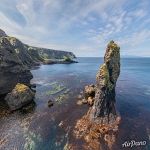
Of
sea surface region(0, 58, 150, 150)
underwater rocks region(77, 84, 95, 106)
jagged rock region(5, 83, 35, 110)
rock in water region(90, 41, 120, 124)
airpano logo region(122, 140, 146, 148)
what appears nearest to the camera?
airpano logo region(122, 140, 146, 148)

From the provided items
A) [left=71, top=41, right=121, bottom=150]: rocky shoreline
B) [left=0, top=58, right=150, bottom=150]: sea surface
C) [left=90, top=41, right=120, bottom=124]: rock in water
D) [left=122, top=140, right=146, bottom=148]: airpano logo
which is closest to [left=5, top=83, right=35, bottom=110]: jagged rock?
[left=0, top=58, right=150, bottom=150]: sea surface

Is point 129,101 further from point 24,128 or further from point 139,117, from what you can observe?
point 24,128

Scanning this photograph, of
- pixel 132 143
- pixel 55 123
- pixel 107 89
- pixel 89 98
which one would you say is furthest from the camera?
pixel 89 98

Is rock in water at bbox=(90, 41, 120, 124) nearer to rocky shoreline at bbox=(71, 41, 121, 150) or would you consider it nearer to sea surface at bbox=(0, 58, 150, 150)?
rocky shoreline at bbox=(71, 41, 121, 150)

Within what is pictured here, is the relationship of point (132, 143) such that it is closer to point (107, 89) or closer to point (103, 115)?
point (103, 115)

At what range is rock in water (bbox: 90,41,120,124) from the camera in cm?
3766

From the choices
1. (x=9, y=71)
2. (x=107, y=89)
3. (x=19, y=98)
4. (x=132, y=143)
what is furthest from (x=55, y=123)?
(x=9, y=71)

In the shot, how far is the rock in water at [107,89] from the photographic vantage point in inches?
1483

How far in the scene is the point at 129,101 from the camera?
5175cm

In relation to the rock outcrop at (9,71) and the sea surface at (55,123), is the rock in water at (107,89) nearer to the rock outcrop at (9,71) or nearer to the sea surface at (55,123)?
the sea surface at (55,123)

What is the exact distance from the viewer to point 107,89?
3878 centimetres

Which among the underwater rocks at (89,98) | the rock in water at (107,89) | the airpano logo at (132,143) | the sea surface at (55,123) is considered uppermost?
the rock in water at (107,89)

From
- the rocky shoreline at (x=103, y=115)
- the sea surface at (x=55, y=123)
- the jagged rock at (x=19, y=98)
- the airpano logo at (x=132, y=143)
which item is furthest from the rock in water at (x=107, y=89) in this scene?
the jagged rock at (x=19, y=98)

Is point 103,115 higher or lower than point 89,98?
higher
